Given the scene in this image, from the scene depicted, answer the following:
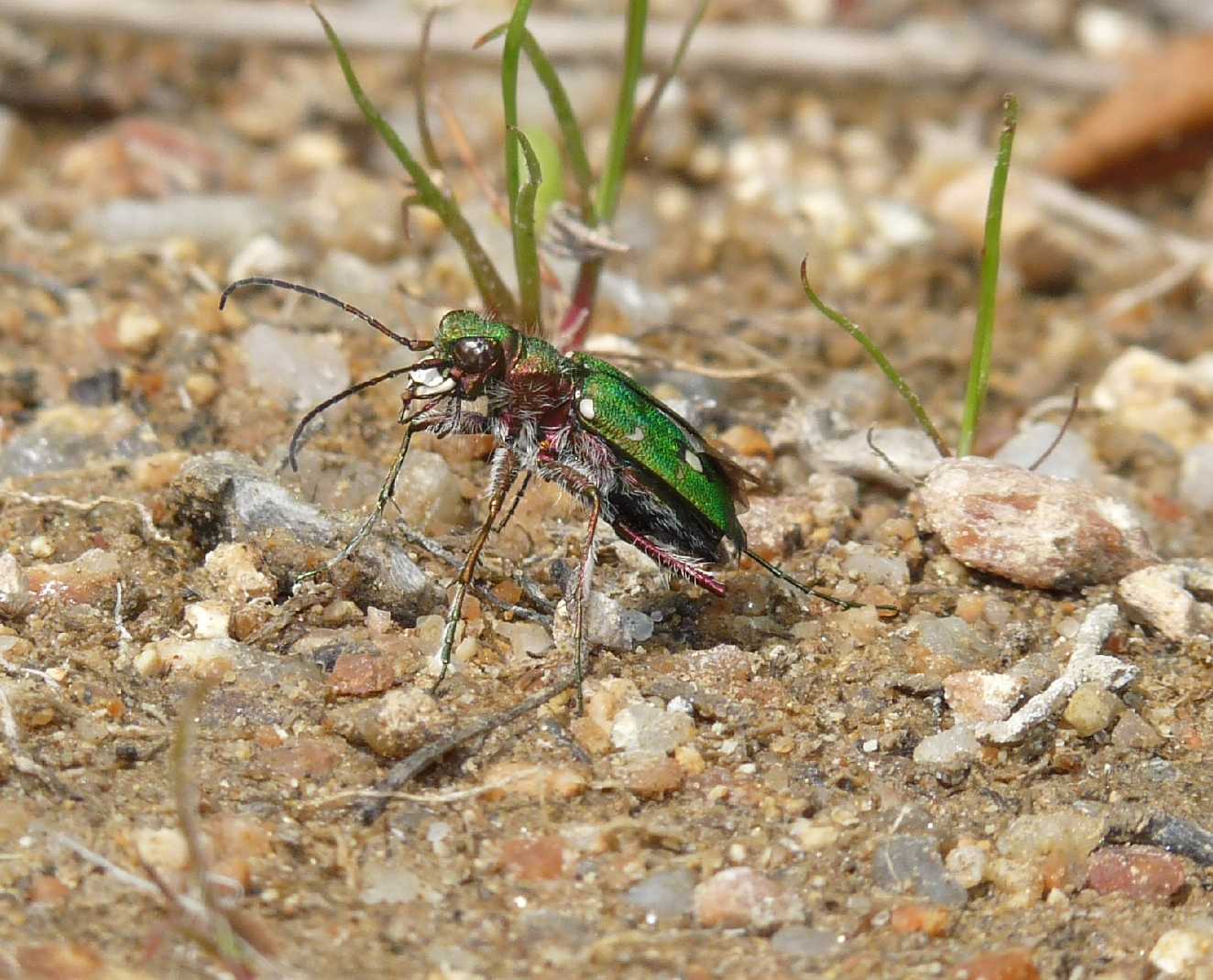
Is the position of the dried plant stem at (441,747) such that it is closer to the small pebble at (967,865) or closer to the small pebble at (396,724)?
the small pebble at (396,724)

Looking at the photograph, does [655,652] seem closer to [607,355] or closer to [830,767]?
[830,767]

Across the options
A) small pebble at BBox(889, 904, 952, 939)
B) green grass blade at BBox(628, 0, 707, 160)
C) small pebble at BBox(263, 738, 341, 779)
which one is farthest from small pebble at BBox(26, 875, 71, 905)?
green grass blade at BBox(628, 0, 707, 160)

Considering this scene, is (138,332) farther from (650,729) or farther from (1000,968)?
(1000,968)

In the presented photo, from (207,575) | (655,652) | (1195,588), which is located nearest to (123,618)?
(207,575)

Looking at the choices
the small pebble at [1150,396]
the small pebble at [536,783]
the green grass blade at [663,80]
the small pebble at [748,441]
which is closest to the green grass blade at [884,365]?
the small pebble at [748,441]

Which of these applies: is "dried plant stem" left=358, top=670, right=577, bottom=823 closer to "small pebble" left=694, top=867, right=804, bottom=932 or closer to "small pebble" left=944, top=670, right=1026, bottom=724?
"small pebble" left=694, top=867, right=804, bottom=932

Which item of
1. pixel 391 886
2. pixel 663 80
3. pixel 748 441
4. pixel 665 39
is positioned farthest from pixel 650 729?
pixel 665 39

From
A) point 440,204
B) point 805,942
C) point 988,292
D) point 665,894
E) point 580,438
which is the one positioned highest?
point 440,204
